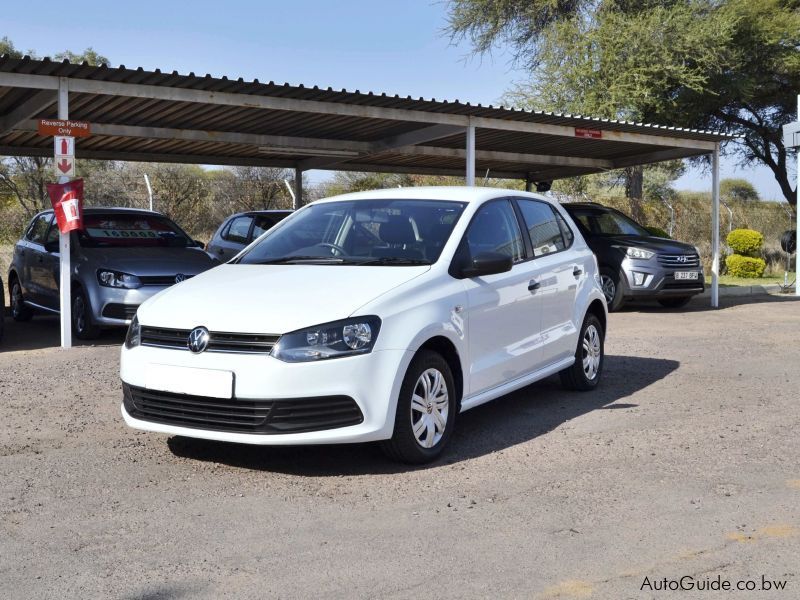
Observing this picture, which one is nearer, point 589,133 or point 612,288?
point 612,288

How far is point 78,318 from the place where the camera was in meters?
10.9

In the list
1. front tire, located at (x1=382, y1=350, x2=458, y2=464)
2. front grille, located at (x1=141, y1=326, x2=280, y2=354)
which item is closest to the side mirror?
front tire, located at (x1=382, y1=350, x2=458, y2=464)

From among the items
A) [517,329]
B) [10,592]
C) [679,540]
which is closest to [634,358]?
[517,329]

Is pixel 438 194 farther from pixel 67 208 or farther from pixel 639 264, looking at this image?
pixel 639 264

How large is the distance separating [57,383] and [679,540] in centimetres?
601

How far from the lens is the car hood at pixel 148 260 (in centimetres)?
1050

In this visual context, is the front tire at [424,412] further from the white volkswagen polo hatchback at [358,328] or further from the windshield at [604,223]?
the windshield at [604,223]

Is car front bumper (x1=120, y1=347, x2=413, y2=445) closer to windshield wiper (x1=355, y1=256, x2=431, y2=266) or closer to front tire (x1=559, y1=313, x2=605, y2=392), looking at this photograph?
windshield wiper (x1=355, y1=256, x2=431, y2=266)

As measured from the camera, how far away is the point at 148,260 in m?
10.7

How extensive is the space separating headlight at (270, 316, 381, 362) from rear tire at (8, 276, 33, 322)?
941 cm

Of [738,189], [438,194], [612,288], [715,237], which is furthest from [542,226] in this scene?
[738,189]

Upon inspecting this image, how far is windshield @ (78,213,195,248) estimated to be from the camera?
11.4m

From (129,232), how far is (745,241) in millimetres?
17083

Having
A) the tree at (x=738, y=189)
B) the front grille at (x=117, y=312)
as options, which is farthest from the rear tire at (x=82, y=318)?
the tree at (x=738, y=189)
